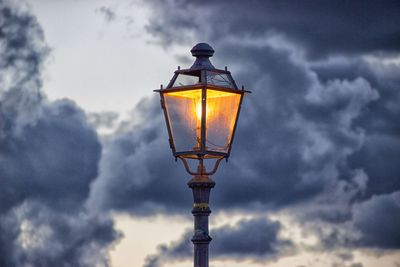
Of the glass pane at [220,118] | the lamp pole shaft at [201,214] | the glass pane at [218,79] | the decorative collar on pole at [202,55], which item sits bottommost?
the lamp pole shaft at [201,214]

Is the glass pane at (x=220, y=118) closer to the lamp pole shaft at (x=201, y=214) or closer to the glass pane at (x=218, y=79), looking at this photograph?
the glass pane at (x=218, y=79)

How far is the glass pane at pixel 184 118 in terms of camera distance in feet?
54.2

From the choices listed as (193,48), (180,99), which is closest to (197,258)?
(180,99)

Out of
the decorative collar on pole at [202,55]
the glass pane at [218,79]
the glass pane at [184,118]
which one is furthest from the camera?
the decorative collar on pole at [202,55]

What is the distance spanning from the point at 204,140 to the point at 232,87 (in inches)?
48.4

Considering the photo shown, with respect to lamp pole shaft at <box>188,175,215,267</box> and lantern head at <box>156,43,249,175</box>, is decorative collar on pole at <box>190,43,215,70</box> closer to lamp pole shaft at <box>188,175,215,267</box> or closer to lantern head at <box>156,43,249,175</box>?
lantern head at <box>156,43,249,175</box>

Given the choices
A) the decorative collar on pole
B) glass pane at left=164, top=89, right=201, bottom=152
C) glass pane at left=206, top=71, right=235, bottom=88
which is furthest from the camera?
the decorative collar on pole

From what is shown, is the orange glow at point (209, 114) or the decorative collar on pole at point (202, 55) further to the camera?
the decorative collar on pole at point (202, 55)

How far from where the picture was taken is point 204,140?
53.4 ft

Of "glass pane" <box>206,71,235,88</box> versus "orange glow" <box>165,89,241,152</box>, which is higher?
"glass pane" <box>206,71,235,88</box>

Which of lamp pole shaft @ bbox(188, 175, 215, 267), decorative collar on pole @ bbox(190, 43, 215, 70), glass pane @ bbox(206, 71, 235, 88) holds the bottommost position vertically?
lamp pole shaft @ bbox(188, 175, 215, 267)

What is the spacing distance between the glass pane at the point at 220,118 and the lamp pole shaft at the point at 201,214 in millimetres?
692

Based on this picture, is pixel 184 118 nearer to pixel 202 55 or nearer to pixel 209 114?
pixel 209 114

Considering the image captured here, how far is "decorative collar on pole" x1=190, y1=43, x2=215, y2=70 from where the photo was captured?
55.1ft
